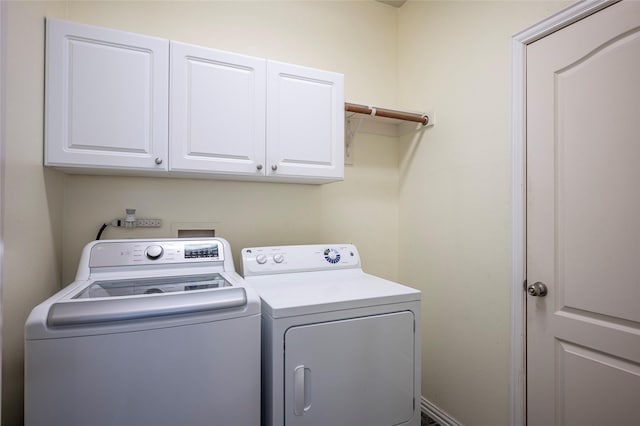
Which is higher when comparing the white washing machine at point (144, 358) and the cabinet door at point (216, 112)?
the cabinet door at point (216, 112)

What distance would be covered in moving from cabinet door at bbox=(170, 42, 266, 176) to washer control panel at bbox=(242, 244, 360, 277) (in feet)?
1.49

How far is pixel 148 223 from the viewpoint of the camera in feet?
6.15

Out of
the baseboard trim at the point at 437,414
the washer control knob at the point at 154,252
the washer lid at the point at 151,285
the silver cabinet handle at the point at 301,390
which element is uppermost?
the washer control knob at the point at 154,252

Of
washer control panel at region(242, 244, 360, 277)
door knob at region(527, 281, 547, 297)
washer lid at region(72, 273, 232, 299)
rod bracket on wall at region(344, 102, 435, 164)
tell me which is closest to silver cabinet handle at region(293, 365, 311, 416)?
washer lid at region(72, 273, 232, 299)

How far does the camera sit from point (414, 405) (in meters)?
1.56

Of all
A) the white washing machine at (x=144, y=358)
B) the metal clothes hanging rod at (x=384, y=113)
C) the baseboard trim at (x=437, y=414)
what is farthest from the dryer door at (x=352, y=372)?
the metal clothes hanging rod at (x=384, y=113)

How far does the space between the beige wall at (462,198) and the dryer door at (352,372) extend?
56 centimetres

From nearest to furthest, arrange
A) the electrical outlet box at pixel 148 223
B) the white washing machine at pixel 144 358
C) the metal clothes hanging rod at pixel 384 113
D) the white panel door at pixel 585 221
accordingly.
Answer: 1. the white washing machine at pixel 144 358
2. the white panel door at pixel 585 221
3. the electrical outlet box at pixel 148 223
4. the metal clothes hanging rod at pixel 384 113

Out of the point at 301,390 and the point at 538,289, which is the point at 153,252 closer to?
the point at 301,390

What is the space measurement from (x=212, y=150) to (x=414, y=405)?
5.19ft

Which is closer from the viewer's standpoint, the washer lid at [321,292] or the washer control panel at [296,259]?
the washer lid at [321,292]

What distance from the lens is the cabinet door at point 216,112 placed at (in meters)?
1.62

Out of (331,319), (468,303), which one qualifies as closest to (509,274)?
(468,303)

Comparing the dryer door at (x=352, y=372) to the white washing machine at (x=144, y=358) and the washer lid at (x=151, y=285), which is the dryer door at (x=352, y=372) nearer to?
the white washing machine at (x=144, y=358)
